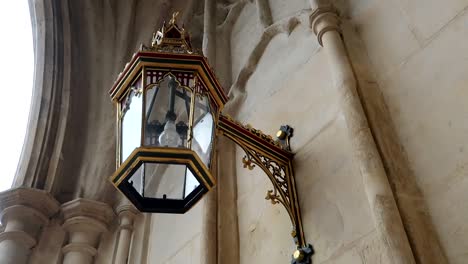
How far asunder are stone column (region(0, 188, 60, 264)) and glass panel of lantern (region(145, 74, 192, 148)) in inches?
91.0

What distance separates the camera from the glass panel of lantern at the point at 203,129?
7.66ft

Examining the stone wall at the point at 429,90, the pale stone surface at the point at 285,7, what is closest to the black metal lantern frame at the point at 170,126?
the stone wall at the point at 429,90

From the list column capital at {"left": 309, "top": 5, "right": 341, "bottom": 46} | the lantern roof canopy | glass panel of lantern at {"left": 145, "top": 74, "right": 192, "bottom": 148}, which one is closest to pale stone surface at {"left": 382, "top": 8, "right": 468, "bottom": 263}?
column capital at {"left": 309, "top": 5, "right": 341, "bottom": 46}

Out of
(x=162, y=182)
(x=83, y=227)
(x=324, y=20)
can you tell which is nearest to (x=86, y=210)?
(x=83, y=227)

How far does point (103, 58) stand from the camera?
555cm

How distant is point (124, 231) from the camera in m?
4.25

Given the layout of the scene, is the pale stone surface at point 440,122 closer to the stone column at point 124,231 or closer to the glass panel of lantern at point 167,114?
the glass panel of lantern at point 167,114

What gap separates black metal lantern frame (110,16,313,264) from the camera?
2.21m

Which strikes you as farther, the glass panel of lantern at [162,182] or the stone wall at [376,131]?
the glass panel of lantern at [162,182]

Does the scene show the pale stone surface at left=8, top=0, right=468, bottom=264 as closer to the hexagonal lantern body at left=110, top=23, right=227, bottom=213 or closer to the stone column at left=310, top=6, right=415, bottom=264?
the stone column at left=310, top=6, right=415, bottom=264

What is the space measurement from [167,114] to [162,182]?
56 centimetres

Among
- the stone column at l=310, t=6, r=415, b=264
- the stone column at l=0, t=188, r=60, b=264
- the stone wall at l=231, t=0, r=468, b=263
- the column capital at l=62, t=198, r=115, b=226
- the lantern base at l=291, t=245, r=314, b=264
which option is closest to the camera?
the stone column at l=310, t=6, r=415, b=264

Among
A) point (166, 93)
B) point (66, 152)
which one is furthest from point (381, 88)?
point (66, 152)

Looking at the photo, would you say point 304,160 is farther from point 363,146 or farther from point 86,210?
point 86,210
